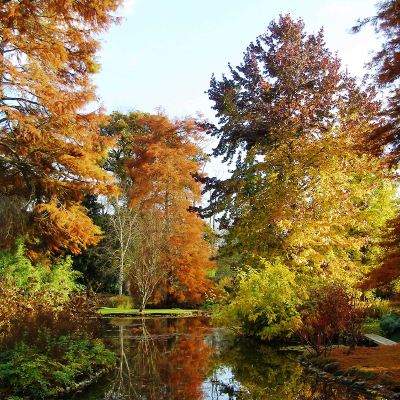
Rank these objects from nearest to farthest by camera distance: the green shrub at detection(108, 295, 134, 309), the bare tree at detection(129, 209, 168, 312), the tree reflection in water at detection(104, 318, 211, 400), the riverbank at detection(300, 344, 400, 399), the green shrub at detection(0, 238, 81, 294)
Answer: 1. the riverbank at detection(300, 344, 400, 399)
2. the tree reflection in water at detection(104, 318, 211, 400)
3. the green shrub at detection(0, 238, 81, 294)
4. the bare tree at detection(129, 209, 168, 312)
5. the green shrub at detection(108, 295, 134, 309)

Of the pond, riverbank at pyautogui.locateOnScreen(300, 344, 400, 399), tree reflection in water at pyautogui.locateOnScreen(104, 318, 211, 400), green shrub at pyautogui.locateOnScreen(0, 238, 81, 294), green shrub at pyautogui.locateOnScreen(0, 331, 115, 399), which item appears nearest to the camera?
green shrub at pyautogui.locateOnScreen(0, 331, 115, 399)

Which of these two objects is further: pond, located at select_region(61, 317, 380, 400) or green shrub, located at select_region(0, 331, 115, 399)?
pond, located at select_region(61, 317, 380, 400)

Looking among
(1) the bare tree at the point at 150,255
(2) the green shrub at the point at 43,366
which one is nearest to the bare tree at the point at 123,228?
(1) the bare tree at the point at 150,255

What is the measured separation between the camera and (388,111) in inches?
267

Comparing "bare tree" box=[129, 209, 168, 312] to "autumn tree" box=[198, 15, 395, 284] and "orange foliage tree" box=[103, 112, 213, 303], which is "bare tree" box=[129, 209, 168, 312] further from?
"autumn tree" box=[198, 15, 395, 284]

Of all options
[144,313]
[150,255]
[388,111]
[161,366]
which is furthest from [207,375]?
[150,255]

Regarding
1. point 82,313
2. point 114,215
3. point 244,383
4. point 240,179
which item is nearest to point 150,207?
point 114,215

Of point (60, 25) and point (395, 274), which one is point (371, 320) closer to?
point (395, 274)

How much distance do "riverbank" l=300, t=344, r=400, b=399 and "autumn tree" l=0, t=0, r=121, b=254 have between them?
293 inches

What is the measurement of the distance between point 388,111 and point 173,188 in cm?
2144

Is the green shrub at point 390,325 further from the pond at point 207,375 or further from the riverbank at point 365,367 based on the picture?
the pond at point 207,375

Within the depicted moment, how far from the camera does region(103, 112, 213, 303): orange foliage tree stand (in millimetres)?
25281

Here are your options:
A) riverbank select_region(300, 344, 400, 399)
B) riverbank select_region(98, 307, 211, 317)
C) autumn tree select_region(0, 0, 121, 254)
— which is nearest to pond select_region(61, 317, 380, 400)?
riverbank select_region(300, 344, 400, 399)

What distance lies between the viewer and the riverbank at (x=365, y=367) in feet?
18.5
